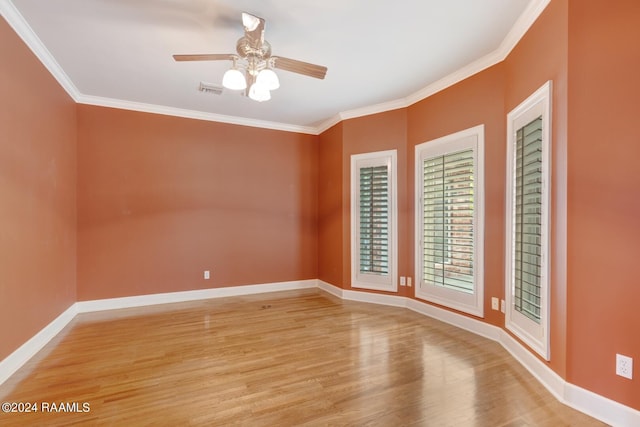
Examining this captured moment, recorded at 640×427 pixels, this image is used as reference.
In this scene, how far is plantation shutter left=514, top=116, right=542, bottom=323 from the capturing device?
7.43 feet

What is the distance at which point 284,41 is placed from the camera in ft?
8.57

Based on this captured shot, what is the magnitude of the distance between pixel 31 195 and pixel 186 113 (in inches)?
89.8

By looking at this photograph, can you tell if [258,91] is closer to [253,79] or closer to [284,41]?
[253,79]

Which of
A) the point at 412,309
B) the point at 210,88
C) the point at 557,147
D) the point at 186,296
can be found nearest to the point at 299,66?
the point at 210,88

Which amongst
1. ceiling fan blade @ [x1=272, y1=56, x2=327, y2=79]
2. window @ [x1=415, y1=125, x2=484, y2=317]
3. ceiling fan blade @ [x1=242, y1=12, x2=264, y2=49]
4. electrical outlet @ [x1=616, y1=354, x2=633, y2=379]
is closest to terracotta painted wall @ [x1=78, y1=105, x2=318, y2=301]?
window @ [x1=415, y1=125, x2=484, y2=317]

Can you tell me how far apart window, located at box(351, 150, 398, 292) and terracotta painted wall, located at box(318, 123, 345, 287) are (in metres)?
0.26

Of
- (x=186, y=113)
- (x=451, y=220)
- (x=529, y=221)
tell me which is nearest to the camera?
(x=529, y=221)

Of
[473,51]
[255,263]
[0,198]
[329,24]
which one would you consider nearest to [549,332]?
[473,51]

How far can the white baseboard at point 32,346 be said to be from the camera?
7.38 feet

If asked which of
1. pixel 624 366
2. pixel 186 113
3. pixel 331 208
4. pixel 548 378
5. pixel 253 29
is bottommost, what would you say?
pixel 548 378

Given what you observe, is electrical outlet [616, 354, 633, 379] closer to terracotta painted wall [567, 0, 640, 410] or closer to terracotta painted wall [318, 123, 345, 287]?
terracotta painted wall [567, 0, 640, 410]

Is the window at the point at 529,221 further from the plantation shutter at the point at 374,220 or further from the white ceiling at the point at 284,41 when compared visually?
the plantation shutter at the point at 374,220

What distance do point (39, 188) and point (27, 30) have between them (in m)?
1.37

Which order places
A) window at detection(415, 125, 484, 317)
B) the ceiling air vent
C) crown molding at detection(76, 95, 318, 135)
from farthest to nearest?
crown molding at detection(76, 95, 318, 135) < the ceiling air vent < window at detection(415, 125, 484, 317)
